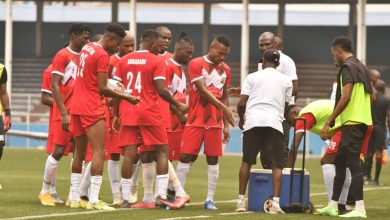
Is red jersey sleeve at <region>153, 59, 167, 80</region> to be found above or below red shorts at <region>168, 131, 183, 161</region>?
above

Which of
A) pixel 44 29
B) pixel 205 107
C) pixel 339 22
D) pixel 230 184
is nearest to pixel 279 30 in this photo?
pixel 339 22

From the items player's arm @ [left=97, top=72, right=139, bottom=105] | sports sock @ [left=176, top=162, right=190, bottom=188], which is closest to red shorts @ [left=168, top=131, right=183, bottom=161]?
sports sock @ [left=176, top=162, right=190, bottom=188]

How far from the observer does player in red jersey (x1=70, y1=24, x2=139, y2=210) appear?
44.3ft

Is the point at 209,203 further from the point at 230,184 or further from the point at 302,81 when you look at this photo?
the point at 302,81

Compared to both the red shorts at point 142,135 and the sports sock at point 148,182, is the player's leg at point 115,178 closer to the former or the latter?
the sports sock at point 148,182

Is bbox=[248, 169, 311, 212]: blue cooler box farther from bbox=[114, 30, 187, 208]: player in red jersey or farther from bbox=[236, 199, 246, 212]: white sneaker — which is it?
bbox=[114, 30, 187, 208]: player in red jersey

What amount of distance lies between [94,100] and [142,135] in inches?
27.6

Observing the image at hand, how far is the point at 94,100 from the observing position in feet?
44.8

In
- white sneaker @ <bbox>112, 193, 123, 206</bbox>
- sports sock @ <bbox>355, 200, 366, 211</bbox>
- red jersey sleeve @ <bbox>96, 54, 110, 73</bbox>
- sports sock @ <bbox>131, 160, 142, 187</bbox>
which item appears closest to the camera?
sports sock @ <bbox>355, 200, 366, 211</bbox>

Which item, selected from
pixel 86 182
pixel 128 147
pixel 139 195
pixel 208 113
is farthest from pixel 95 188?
pixel 139 195

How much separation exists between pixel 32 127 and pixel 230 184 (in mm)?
23118

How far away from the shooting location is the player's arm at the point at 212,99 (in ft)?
46.5

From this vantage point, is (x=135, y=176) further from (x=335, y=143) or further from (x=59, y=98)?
(x=335, y=143)

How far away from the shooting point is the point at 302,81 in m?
50.9
